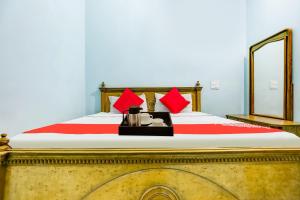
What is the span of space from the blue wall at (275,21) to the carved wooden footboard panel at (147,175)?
1585 mm

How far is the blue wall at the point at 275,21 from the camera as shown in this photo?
8.05 ft

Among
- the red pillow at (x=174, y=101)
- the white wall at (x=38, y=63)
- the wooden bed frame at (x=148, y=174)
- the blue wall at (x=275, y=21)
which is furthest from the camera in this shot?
the red pillow at (x=174, y=101)

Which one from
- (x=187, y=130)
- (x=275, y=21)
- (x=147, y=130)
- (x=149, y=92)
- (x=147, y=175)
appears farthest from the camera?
(x=149, y=92)

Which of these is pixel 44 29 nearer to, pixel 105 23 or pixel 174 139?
pixel 105 23

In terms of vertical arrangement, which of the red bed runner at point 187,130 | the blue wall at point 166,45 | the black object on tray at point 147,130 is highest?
the blue wall at point 166,45

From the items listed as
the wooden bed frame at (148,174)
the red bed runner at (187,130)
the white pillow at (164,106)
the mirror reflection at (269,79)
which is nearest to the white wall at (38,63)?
the red bed runner at (187,130)

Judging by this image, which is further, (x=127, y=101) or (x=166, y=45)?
(x=166, y=45)

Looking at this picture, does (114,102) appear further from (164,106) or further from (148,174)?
(148,174)

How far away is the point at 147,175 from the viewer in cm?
122

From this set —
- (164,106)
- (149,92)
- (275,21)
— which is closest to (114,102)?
(149,92)

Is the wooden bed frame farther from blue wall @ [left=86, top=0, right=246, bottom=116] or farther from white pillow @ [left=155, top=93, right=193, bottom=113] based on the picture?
blue wall @ [left=86, top=0, right=246, bottom=116]

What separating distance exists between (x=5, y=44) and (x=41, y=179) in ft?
3.99

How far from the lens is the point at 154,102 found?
3373 mm

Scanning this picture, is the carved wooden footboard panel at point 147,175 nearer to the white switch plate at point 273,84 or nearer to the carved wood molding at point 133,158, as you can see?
the carved wood molding at point 133,158
